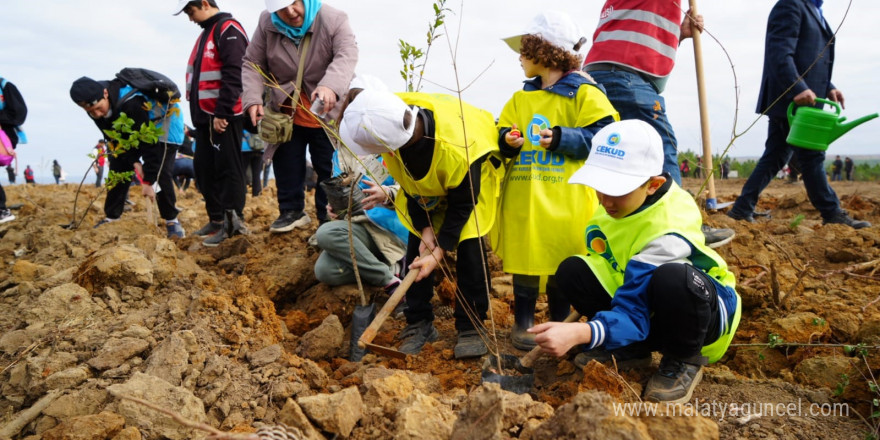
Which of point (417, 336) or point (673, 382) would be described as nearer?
point (673, 382)

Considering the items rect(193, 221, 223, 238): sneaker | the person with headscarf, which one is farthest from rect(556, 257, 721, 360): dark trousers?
rect(193, 221, 223, 238): sneaker

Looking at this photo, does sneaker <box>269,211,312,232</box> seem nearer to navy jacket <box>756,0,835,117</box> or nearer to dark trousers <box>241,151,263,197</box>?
dark trousers <box>241,151,263,197</box>

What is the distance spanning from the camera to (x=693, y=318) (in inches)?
75.3

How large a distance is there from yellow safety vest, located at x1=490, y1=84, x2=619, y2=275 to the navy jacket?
8.35 ft

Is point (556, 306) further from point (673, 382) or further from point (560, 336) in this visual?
point (560, 336)

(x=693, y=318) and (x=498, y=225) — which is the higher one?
(x=498, y=225)

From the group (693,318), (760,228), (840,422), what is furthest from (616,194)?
(760,228)

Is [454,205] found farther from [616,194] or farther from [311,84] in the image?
[311,84]

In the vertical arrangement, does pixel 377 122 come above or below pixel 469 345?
above

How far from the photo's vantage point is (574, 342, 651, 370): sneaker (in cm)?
224

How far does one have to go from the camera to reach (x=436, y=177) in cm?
248

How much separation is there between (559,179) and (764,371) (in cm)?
116

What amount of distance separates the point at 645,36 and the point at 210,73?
120 inches

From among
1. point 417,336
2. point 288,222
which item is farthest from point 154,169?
point 417,336
